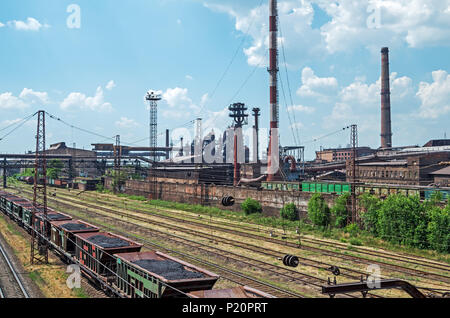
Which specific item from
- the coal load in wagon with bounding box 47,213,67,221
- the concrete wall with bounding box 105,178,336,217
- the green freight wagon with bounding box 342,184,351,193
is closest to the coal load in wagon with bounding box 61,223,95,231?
the coal load in wagon with bounding box 47,213,67,221

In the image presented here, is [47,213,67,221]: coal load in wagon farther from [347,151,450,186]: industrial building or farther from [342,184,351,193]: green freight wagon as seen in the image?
[347,151,450,186]: industrial building

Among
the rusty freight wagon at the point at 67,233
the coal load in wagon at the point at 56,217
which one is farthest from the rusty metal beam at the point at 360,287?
the coal load in wagon at the point at 56,217

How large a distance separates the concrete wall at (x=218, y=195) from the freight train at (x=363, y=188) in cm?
178

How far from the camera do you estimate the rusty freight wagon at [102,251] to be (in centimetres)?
1650

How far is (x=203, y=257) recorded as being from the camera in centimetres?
2475

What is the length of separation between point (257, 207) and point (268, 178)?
301 inches

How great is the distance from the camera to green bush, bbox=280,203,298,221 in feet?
128

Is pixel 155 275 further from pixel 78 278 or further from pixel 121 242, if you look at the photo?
pixel 78 278

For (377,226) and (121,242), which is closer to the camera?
(121,242)

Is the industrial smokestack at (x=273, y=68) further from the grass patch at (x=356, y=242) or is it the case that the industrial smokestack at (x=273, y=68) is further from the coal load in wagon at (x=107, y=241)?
the coal load in wagon at (x=107, y=241)

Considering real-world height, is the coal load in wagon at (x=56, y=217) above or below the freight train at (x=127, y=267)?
above

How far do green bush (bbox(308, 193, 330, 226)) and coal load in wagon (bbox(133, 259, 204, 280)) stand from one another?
23752 mm
